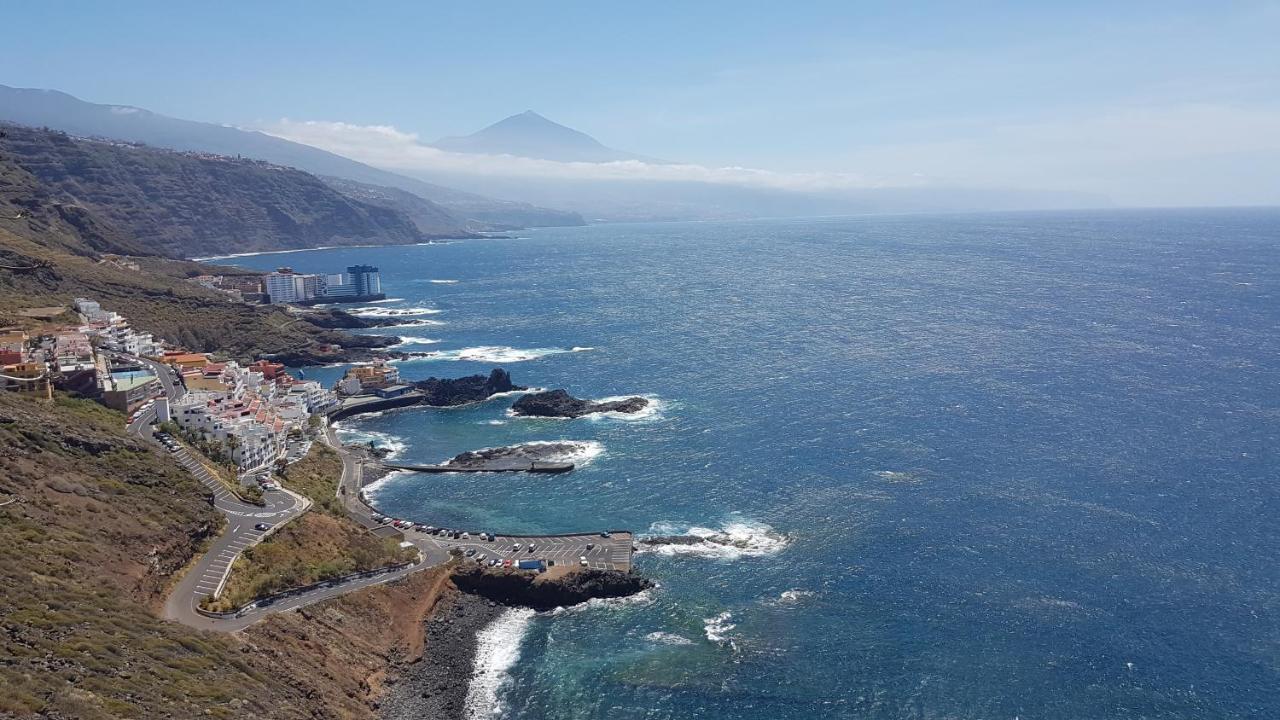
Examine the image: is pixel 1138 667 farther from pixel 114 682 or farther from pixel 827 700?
pixel 114 682

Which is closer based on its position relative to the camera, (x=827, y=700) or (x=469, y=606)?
(x=827, y=700)

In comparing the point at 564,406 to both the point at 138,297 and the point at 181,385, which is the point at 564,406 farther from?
the point at 138,297

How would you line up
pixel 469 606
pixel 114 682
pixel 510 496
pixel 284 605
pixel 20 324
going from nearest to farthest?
pixel 114 682
pixel 284 605
pixel 469 606
pixel 510 496
pixel 20 324

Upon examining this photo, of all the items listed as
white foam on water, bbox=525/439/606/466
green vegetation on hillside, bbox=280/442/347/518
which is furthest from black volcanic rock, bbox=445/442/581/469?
green vegetation on hillside, bbox=280/442/347/518

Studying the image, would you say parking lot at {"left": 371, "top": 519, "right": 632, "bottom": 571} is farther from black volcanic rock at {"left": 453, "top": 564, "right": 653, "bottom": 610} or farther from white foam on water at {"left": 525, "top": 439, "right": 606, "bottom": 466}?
white foam on water at {"left": 525, "top": 439, "right": 606, "bottom": 466}

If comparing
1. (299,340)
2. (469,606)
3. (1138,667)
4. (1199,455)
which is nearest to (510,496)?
(469,606)

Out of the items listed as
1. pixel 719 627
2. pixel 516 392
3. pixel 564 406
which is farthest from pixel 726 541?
pixel 516 392

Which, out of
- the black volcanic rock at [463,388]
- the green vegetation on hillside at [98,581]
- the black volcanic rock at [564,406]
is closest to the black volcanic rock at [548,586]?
the green vegetation on hillside at [98,581]
